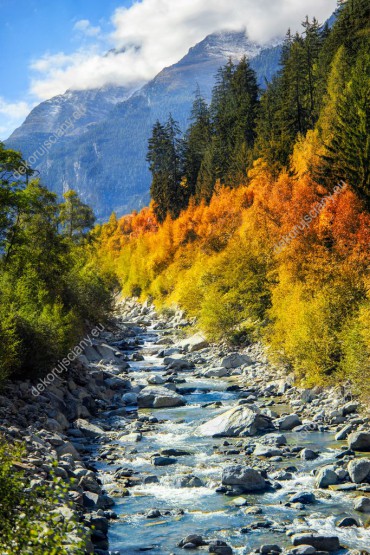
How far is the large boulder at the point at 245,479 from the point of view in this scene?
1723 cm

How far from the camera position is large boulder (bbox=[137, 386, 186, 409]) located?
96.8 ft

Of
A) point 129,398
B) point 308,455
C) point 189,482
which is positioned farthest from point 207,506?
point 129,398

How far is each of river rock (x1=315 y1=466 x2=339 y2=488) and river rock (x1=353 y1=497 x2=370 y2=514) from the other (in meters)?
1.69

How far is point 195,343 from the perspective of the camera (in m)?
47.2

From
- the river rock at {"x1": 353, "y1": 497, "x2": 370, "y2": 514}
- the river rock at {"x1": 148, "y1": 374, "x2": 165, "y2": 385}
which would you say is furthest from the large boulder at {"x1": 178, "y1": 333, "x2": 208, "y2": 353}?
the river rock at {"x1": 353, "y1": 497, "x2": 370, "y2": 514}

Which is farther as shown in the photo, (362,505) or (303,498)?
(303,498)

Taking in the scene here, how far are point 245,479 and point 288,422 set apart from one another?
23.1 feet

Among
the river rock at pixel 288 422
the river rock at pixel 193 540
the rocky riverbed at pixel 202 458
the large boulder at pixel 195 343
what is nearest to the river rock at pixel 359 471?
the rocky riverbed at pixel 202 458

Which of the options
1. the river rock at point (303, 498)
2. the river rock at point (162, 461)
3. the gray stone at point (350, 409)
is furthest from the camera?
the gray stone at point (350, 409)

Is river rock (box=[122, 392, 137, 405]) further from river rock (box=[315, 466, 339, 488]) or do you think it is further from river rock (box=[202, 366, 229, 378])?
river rock (box=[315, 466, 339, 488])

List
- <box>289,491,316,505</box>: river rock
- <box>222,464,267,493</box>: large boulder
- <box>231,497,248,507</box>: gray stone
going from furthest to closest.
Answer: <box>222,464,267,493</box>: large boulder
<box>231,497,248,507</box>: gray stone
<box>289,491,316,505</box>: river rock

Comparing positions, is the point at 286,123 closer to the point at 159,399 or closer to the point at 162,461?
the point at 159,399

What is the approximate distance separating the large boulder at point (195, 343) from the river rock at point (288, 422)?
22.4m

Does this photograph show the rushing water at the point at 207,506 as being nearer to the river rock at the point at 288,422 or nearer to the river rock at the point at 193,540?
the river rock at the point at 193,540
